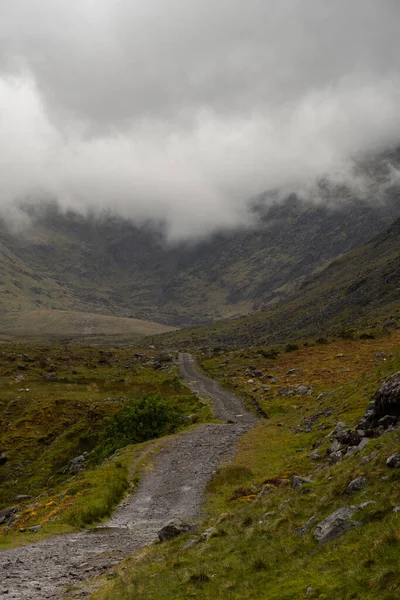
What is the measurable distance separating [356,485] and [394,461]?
1701mm

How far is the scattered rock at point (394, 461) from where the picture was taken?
55.8 ft

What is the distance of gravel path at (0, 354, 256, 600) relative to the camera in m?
18.2

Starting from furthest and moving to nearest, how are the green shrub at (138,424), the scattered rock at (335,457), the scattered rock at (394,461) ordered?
1. the green shrub at (138,424)
2. the scattered rock at (335,457)
3. the scattered rock at (394,461)

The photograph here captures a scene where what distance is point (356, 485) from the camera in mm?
17281

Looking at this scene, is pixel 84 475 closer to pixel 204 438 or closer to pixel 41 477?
pixel 41 477

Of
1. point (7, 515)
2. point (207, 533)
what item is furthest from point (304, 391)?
point (207, 533)

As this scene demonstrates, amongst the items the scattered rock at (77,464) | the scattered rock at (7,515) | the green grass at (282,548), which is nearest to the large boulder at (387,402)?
the green grass at (282,548)

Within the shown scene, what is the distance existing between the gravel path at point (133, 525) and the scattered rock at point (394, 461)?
1239cm

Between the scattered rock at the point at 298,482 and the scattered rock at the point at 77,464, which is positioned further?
the scattered rock at the point at 77,464

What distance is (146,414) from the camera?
171ft

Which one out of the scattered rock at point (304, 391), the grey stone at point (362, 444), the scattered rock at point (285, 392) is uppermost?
the grey stone at point (362, 444)

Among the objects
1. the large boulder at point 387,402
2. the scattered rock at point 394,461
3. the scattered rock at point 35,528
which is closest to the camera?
the scattered rock at point 394,461

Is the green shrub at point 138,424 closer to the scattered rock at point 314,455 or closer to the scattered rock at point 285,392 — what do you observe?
the scattered rock at point 285,392

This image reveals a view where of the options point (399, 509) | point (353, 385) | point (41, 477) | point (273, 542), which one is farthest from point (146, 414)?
point (399, 509)
